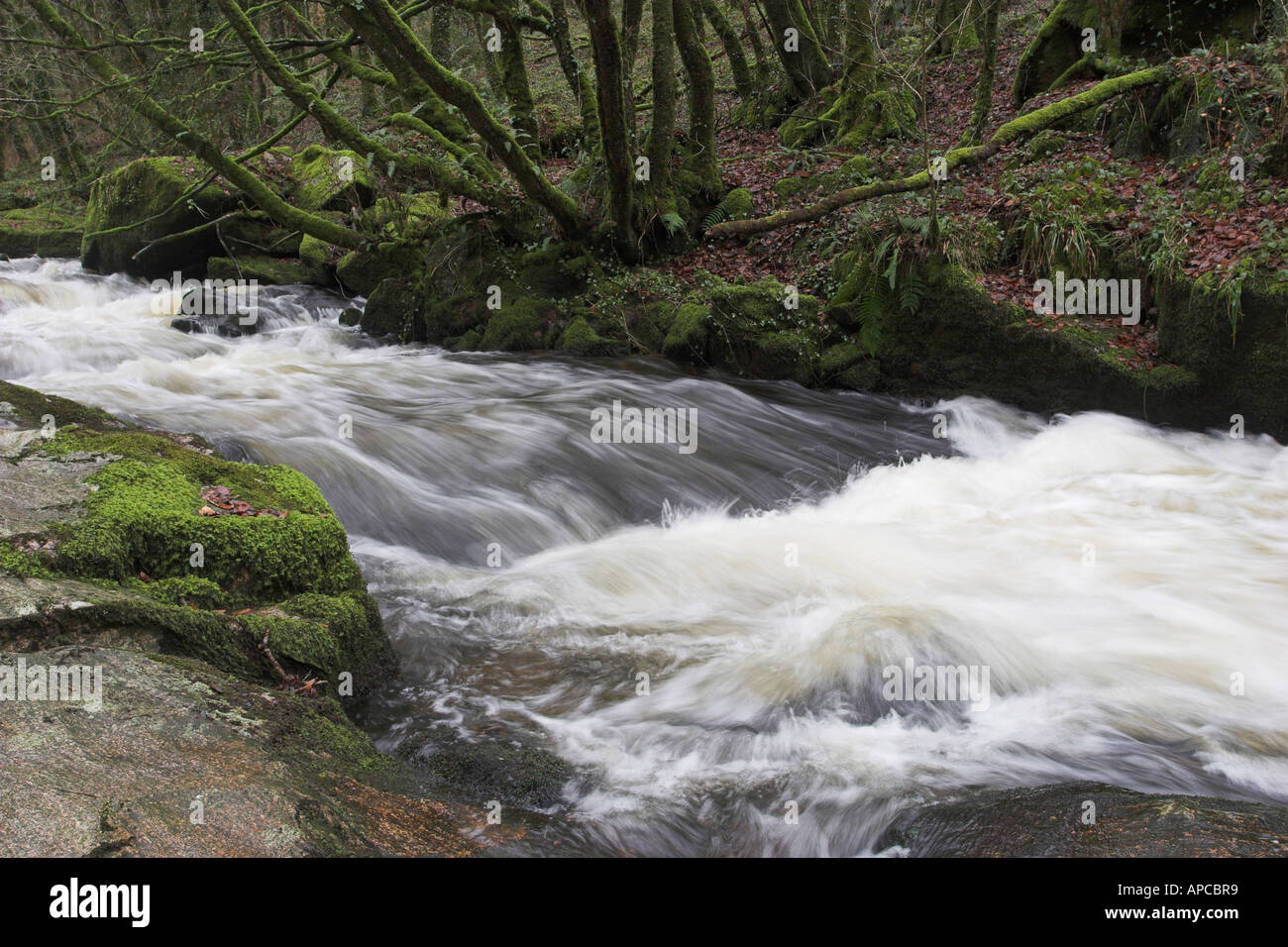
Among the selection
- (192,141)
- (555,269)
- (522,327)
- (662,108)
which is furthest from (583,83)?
(192,141)

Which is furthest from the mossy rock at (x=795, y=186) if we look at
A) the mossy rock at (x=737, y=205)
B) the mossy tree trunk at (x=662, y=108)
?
the mossy tree trunk at (x=662, y=108)

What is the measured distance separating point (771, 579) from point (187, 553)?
3606 mm

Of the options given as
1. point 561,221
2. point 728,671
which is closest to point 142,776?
point 728,671

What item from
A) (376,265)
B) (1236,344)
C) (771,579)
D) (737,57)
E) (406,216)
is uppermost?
(737,57)

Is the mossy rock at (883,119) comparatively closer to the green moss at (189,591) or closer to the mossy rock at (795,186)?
the mossy rock at (795,186)

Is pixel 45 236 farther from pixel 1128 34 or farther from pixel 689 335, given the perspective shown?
pixel 1128 34

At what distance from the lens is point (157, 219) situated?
14539 millimetres

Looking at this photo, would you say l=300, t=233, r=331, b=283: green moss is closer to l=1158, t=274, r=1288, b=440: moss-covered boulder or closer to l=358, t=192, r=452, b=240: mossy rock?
l=358, t=192, r=452, b=240: mossy rock

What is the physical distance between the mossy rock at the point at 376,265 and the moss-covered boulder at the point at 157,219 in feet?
9.13

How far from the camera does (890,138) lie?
45.6 ft

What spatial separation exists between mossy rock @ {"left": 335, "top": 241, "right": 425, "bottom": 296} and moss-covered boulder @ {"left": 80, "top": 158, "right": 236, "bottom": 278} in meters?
2.78

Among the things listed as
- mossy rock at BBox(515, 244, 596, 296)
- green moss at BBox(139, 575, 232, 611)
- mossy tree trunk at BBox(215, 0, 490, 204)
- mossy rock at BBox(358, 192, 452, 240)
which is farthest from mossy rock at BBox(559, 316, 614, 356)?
green moss at BBox(139, 575, 232, 611)

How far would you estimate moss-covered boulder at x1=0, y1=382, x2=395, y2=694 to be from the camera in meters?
3.69
